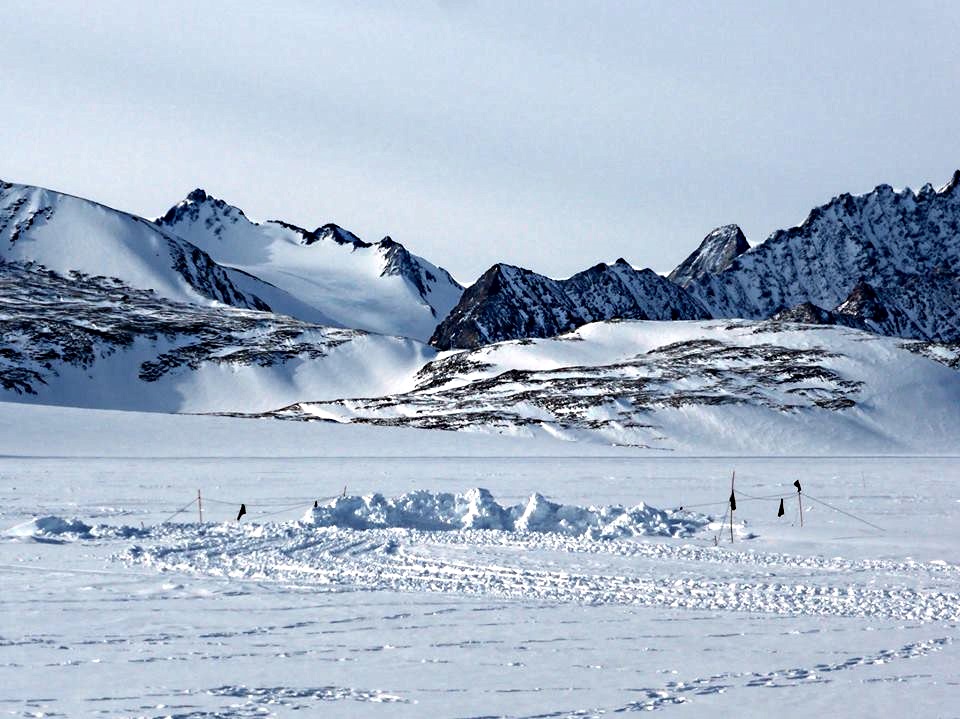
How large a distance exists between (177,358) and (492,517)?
142192 mm

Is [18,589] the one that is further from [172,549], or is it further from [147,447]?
[147,447]

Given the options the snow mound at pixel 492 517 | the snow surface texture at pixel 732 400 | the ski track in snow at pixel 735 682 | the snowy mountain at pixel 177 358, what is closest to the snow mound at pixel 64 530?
the snow mound at pixel 492 517

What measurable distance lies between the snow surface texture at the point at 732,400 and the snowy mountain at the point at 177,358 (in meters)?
21.2

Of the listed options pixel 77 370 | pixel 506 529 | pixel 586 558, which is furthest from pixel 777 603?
pixel 77 370

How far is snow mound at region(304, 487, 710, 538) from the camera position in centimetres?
2742

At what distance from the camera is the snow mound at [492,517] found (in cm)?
2742

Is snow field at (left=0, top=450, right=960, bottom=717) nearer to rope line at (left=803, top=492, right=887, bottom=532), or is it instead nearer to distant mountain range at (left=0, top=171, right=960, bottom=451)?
rope line at (left=803, top=492, right=887, bottom=532)

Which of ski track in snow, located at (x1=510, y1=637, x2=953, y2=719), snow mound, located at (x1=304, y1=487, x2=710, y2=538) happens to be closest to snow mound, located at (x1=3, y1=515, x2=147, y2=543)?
snow mound, located at (x1=304, y1=487, x2=710, y2=538)

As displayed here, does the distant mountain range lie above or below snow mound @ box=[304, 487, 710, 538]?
above

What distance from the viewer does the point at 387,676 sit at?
13086mm

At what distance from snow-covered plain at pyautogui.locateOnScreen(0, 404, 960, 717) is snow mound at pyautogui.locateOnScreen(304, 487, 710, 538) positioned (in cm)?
9

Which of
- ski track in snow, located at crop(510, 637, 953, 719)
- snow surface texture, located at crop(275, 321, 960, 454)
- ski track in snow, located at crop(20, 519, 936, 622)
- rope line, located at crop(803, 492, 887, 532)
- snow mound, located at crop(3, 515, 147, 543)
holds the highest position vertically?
snow surface texture, located at crop(275, 321, 960, 454)

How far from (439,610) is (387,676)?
14.1 feet

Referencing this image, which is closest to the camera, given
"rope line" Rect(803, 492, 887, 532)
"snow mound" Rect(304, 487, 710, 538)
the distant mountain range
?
"snow mound" Rect(304, 487, 710, 538)
